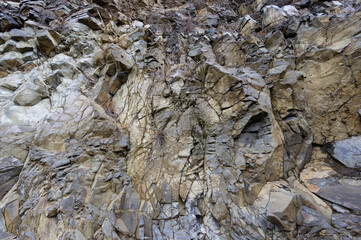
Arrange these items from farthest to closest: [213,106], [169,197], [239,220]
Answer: [213,106] < [169,197] < [239,220]

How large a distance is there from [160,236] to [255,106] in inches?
229

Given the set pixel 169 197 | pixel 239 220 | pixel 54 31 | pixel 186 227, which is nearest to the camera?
pixel 239 220

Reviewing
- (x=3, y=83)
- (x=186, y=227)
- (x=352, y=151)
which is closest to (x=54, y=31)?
(x=3, y=83)

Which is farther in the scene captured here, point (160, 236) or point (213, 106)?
point (213, 106)

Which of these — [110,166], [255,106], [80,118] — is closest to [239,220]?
[255,106]

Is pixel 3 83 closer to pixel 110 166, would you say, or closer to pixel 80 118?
pixel 80 118

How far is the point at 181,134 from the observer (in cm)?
659

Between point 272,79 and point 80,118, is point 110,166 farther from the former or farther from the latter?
point 272,79

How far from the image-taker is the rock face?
4.98m

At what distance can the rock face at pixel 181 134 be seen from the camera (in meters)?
4.98

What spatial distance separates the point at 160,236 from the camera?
5.11 metres

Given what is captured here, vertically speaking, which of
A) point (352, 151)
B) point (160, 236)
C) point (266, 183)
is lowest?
point (160, 236)

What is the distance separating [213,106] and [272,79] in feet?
9.91

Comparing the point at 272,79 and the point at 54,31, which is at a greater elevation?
the point at 272,79
